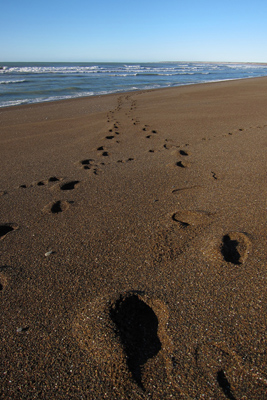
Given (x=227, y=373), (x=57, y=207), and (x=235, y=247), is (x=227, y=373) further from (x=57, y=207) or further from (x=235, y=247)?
(x=57, y=207)

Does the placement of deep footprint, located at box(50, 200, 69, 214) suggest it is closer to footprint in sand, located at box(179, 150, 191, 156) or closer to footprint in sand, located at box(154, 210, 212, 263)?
footprint in sand, located at box(154, 210, 212, 263)

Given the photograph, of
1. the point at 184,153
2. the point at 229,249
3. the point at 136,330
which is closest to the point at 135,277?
the point at 136,330

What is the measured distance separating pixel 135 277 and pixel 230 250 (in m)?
0.66

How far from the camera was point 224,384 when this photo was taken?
1088 mm

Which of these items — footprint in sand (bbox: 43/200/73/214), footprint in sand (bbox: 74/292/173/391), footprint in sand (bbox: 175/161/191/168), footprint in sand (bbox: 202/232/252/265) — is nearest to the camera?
footprint in sand (bbox: 74/292/173/391)

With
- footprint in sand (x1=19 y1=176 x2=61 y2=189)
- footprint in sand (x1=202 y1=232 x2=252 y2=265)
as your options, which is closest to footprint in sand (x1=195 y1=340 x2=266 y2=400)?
footprint in sand (x1=202 y1=232 x2=252 y2=265)

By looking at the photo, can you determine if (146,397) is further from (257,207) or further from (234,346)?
(257,207)

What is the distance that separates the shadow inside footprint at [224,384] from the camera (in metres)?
1.05

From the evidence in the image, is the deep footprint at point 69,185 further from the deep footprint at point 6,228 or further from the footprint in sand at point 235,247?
the footprint in sand at point 235,247

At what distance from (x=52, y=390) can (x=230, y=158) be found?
3.05 m

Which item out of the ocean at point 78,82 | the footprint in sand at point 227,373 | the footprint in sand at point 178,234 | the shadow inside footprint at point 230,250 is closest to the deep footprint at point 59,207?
the footprint in sand at point 178,234

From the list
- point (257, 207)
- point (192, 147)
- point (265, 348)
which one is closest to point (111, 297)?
point (265, 348)

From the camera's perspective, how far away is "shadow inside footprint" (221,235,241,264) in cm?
176

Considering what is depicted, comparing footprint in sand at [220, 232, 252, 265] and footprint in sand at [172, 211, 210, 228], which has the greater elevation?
footprint in sand at [220, 232, 252, 265]
